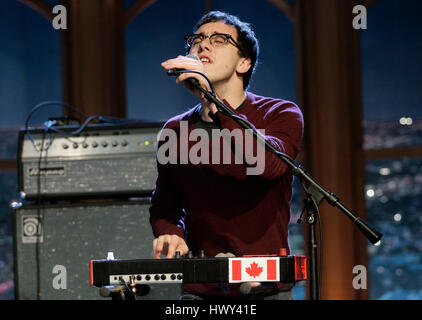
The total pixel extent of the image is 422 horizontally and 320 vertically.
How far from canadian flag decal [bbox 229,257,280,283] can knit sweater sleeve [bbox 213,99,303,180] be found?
0.86 feet

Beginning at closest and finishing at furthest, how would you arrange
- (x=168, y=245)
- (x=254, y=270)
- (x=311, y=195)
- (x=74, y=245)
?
(x=254, y=270), (x=311, y=195), (x=168, y=245), (x=74, y=245)

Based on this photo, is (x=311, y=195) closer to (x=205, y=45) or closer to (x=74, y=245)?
(x=205, y=45)

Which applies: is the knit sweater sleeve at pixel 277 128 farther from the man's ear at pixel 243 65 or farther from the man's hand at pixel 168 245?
the man's hand at pixel 168 245

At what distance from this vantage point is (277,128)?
67.4 inches

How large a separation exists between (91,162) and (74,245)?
1.13 feet

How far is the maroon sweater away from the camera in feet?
5.62

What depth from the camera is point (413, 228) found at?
3383 mm

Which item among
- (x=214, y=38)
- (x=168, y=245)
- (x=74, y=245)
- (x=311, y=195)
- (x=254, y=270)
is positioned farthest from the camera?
(x=74, y=245)

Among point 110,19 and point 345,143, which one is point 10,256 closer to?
point 110,19

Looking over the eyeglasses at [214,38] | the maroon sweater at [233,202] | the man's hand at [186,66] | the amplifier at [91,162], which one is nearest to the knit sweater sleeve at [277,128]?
the maroon sweater at [233,202]

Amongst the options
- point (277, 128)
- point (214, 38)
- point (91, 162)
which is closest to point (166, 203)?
point (277, 128)

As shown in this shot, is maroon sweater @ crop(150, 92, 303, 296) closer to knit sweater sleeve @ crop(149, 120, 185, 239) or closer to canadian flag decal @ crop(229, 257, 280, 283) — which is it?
knit sweater sleeve @ crop(149, 120, 185, 239)
